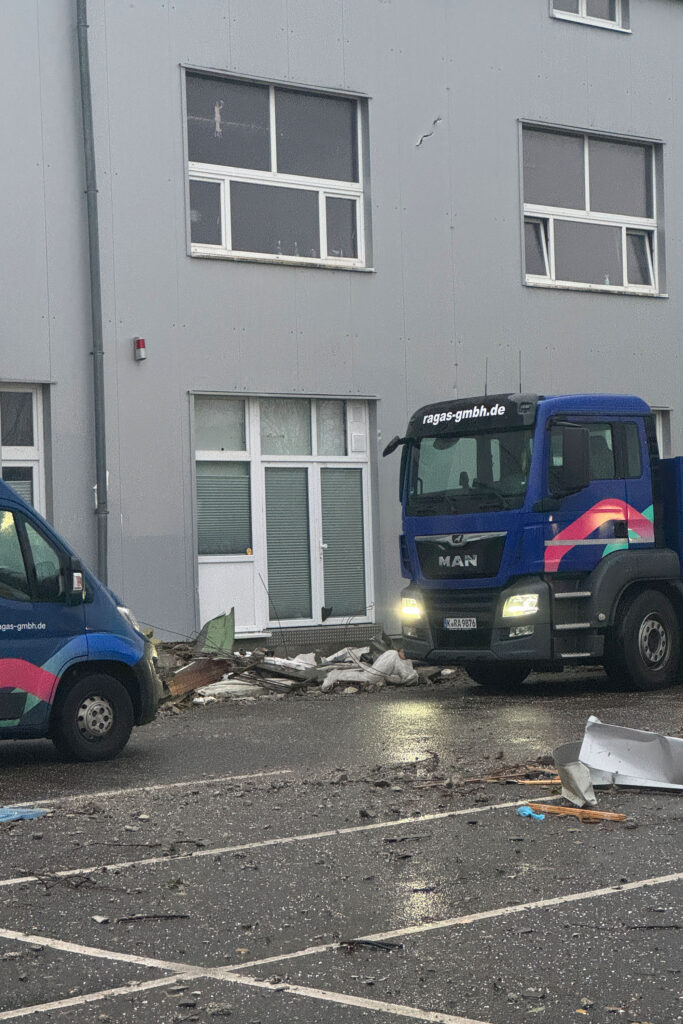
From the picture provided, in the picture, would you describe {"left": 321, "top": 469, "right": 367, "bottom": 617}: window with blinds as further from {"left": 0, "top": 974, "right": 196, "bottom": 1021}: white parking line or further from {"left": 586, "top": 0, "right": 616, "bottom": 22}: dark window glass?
{"left": 0, "top": 974, "right": 196, "bottom": 1021}: white parking line

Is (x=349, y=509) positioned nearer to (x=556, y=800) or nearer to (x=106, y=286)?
(x=106, y=286)

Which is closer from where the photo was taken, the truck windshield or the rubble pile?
the truck windshield

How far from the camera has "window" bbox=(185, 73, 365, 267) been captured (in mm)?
18641

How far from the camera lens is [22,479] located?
17.1 m

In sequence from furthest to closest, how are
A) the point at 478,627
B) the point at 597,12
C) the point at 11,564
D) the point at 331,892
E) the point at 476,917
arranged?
the point at 597,12 < the point at 478,627 < the point at 11,564 < the point at 331,892 < the point at 476,917

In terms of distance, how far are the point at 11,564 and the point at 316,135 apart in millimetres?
10711

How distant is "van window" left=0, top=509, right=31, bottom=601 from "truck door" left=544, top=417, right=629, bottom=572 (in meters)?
5.72

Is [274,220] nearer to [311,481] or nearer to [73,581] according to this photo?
[311,481]

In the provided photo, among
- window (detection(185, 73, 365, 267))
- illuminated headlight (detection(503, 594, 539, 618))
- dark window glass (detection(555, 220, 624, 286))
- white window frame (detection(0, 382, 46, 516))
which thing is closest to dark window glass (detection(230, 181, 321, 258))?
window (detection(185, 73, 365, 267))

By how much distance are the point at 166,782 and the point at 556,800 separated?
8.65 feet

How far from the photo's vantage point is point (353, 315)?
Result: 19.6 meters

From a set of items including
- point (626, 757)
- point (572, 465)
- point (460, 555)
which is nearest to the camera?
point (626, 757)

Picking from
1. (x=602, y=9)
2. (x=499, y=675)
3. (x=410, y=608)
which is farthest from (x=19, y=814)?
(x=602, y=9)

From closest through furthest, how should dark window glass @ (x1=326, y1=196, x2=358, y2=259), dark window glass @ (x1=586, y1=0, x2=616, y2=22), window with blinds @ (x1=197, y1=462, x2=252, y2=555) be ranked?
window with blinds @ (x1=197, y1=462, x2=252, y2=555) < dark window glass @ (x1=326, y1=196, x2=358, y2=259) < dark window glass @ (x1=586, y1=0, x2=616, y2=22)
